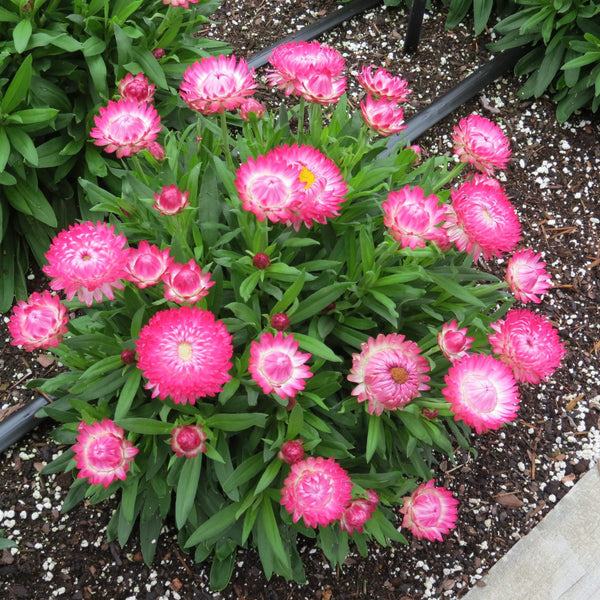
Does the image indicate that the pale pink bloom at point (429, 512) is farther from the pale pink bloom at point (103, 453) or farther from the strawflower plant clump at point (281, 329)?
the pale pink bloom at point (103, 453)

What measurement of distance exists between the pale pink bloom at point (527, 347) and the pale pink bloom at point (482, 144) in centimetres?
45

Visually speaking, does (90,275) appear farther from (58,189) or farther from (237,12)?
(237,12)

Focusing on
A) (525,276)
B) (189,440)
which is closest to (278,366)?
(189,440)

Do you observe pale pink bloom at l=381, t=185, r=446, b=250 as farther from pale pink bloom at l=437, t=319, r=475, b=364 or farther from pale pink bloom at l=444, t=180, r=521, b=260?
pale pink bloom at l=437, t=319, r=475, b=364

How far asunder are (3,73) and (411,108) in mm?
2034

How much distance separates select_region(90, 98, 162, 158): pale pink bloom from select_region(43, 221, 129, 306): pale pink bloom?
0.27m

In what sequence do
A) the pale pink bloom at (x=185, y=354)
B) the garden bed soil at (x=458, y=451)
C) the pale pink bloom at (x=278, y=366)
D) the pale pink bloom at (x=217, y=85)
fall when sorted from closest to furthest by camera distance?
the pale pink bloom at (x=185, y=354) < the pale pink bloom at (x=278, y=366) < the pale pink bloom at (x=217, y=85) < the garden bed soil at (x=458, y=451)

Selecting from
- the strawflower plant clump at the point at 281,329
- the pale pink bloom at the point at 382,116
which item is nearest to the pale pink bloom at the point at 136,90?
the strawflower plant clump at the point at 281,329

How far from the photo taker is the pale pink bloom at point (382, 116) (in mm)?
1911

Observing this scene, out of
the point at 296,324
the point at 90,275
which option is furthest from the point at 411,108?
the point at 90,275

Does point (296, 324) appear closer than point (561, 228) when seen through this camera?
Yes

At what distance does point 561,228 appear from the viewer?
3365mm

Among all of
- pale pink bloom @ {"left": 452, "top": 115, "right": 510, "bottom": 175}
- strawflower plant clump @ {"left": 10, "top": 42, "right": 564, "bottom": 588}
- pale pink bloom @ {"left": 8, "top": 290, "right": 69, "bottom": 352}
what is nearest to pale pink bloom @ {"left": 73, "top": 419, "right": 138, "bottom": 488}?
strawflower plant clump @ {"left": 10, "top": 42, "right": 564, "bottom": 588}

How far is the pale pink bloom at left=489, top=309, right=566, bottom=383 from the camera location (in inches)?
69.1
